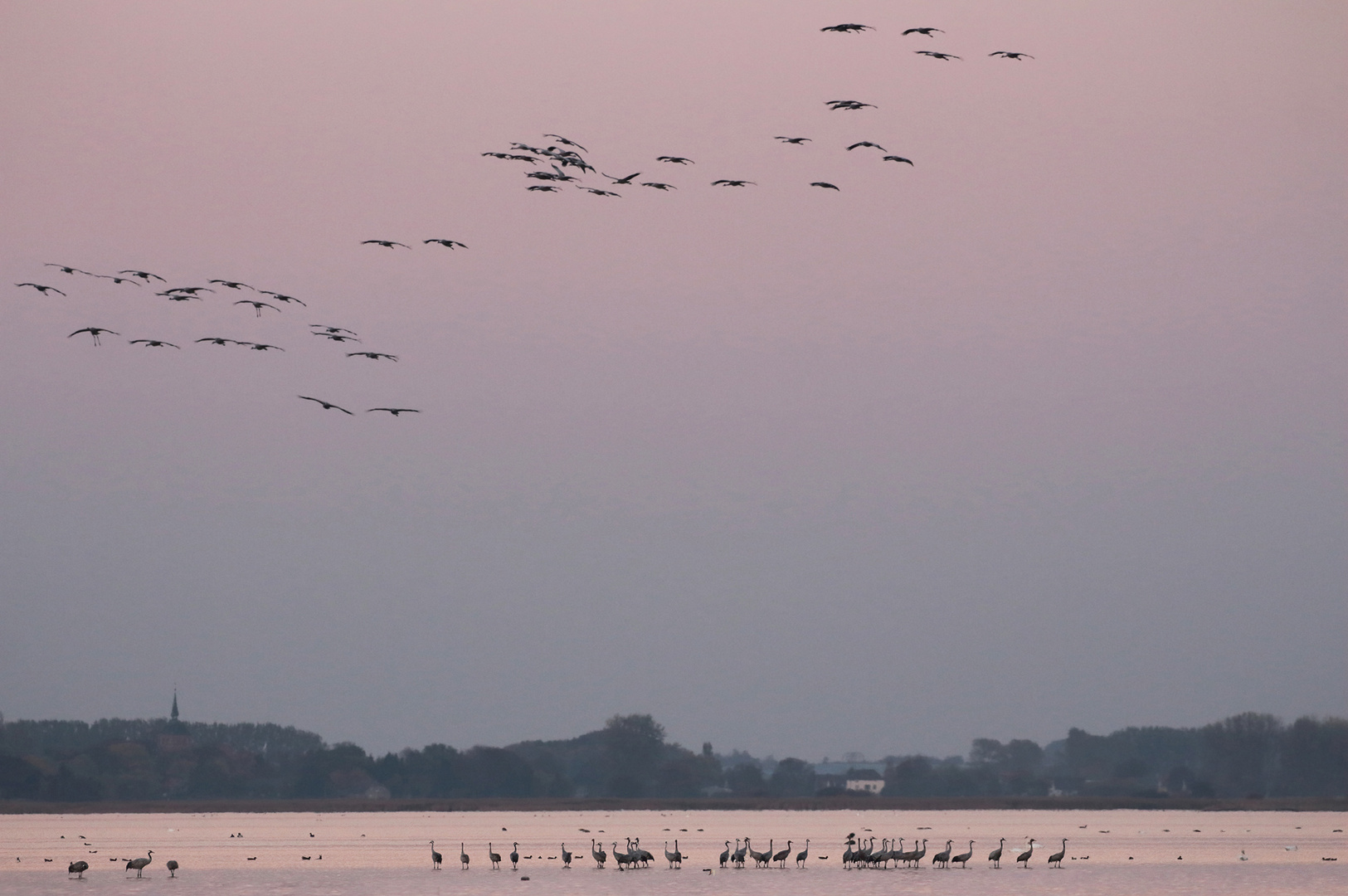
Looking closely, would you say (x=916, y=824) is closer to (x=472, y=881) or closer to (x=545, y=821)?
(x=545, y=821)

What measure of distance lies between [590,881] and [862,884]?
8842 mm

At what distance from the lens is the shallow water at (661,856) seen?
53.1 meters

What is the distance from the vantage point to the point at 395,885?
54.8 metres

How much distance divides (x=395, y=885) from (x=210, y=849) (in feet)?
96.0

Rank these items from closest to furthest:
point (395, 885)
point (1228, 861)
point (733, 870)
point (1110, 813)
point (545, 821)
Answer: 1. point (395, 885)
2. point (733, 870)
3. point (1228, 861)
4. point (545, 821)
5. point (1110, 813)

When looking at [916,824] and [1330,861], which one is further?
[916,824]

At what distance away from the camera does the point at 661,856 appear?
71.0 metres

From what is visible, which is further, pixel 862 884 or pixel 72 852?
pixel 72 852

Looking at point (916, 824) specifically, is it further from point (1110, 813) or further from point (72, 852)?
point (72, 852)

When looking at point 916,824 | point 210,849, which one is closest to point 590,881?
point 210,849

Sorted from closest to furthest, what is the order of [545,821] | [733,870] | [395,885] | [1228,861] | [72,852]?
[395,885]
[733,870]
[1228,861]
[72,852]
[545,821]

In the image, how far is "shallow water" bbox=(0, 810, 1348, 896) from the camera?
53125 mm

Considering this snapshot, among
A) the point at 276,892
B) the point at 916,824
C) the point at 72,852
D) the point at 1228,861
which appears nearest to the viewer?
the point at 276,892

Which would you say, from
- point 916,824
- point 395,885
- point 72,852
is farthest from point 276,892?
point 916,824
